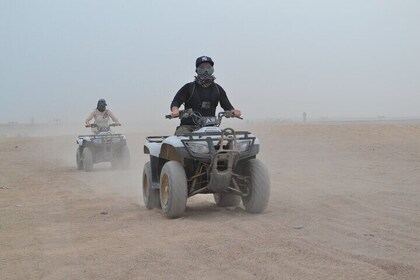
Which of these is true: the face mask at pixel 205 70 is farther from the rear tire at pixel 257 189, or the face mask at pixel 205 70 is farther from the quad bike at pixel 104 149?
the quad bike at pixel 104 149

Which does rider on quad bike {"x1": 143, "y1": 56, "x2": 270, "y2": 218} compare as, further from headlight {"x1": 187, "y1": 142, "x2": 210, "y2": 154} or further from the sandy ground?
the sandy ground

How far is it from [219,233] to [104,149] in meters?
11.6

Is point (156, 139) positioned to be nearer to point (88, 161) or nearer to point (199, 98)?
point (199, 98)

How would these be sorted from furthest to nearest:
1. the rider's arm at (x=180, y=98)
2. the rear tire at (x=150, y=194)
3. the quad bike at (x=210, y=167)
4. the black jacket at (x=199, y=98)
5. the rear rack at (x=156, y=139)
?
the rear rack at (x=156, y=139) → the rear tire at (x=150, y=194) → the black jacket at (x=199, y=98) → the rider's arm at (x=180, y=98) → the quad bike at (x=210, y=167)

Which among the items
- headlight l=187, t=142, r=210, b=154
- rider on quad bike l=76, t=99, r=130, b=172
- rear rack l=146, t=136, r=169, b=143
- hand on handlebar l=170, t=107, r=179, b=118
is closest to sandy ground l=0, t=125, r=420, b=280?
headlight l=187, t=142, r=210, b=154

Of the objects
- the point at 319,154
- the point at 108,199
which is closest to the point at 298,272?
the point at 108,199

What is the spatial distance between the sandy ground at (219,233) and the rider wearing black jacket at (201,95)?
1.49 meters

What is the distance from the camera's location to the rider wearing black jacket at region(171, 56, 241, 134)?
28.2 feet

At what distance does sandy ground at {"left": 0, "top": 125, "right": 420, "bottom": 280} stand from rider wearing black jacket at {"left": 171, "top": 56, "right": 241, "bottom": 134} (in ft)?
4.90

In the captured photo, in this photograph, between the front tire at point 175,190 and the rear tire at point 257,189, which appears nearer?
the front tire at point 175,190

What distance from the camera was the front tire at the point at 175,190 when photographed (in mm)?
7734

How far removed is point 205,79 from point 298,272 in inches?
170

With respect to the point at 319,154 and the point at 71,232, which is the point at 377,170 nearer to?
the point at 319,154

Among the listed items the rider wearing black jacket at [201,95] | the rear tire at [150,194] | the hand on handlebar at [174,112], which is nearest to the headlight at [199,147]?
the hand on handlebar at [174,112]
